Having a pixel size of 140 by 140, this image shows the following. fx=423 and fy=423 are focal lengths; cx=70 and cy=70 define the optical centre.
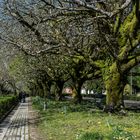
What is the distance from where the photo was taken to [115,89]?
21.4 metres

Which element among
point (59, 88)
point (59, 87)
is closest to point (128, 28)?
point (59, 87)

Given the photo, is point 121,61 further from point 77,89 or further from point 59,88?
point 59,88

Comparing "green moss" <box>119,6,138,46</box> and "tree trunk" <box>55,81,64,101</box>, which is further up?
"green moss" <box>119,6,138,46</box>

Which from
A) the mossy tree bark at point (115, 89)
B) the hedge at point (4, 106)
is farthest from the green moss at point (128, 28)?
the hedge at point (4, 106)

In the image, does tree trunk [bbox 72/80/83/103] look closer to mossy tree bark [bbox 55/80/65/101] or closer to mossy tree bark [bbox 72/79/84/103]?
mossy tree bark [bbox 72/79/84/103]

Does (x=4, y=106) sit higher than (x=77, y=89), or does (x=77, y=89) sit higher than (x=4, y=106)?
(x=77, y=89)

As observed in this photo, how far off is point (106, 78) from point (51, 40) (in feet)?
11.9

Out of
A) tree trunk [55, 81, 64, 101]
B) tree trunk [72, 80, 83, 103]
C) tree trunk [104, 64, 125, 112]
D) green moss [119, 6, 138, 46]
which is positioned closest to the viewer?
green moss [119, 6, 138, 46]

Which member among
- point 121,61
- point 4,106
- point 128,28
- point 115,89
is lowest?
point 4,106

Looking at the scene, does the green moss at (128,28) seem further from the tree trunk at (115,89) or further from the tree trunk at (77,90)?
the tree trunk at (77,90)

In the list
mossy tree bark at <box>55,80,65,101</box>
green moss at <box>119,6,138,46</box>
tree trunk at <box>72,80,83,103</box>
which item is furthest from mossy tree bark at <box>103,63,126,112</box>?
mossy tree bark at <box>55,80,65,101</box>

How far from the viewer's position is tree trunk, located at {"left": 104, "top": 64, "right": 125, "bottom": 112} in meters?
21.3

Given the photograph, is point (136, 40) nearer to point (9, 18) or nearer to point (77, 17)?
point (77, 17)

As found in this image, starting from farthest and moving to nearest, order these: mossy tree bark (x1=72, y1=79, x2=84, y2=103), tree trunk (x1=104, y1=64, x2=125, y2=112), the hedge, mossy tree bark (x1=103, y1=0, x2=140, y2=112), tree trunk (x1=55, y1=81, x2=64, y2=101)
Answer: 1. tree trunk (x1=55, y1=81, x2=64, y2=101)
2. mossy tree bark (x1=72, y1=79, x2=84, y2=103)
3. the hedge
4. tree trunk (x1=104, y1=64, x2=125, y2=112)
5. mossy tree bark (x1=103, y1=0, x2=140, y2=112)
